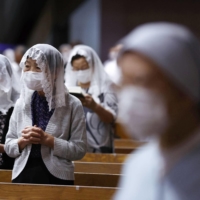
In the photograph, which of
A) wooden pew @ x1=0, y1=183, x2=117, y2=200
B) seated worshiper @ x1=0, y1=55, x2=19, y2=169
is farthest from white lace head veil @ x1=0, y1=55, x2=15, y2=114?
wooden pew @ x1=0, y1=183, x2=117, y2=200

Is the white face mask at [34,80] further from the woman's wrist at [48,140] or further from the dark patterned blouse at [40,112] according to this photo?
the woman's wrist at [48,140]

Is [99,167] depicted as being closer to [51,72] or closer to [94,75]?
[94,75]

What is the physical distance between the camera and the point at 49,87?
3865mm

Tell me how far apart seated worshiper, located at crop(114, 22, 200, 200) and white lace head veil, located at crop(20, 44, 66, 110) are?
2.22m

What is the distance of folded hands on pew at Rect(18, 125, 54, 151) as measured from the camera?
370 centimetres

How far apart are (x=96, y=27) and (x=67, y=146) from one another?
10.6 m

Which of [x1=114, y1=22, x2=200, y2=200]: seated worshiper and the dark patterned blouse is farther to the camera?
the dark patterned blouse

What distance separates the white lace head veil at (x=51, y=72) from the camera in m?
3.84

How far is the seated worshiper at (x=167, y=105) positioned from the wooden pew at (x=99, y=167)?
3578mm

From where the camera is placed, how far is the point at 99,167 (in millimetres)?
5238

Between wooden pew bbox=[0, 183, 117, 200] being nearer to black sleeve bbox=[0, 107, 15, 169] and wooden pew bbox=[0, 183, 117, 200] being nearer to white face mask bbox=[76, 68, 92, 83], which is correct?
black sleeve bbox=[0, 107, 15, 169]

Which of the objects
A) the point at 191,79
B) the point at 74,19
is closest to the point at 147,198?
the point at 191,79

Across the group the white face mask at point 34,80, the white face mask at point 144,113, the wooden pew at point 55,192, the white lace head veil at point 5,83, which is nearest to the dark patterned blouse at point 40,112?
the white face mask at point 34,80

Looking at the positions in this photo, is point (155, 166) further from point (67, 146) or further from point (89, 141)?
point (89, 141)
